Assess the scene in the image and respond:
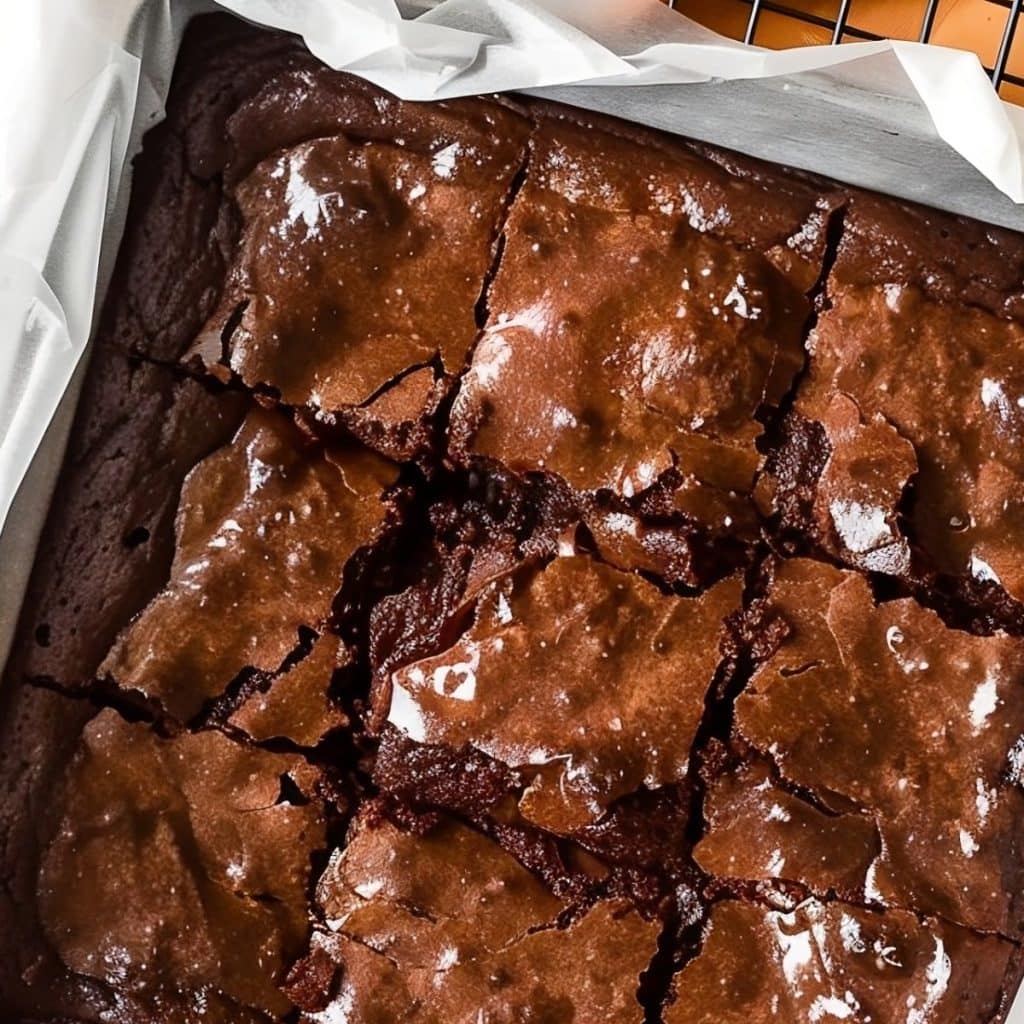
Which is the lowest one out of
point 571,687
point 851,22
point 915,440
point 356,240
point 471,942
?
point 471,942

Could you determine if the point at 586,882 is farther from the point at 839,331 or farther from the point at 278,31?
the point at 278,31

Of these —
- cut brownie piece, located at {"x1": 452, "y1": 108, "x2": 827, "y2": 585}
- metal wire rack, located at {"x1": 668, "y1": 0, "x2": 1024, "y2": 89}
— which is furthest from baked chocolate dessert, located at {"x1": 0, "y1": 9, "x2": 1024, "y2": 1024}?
metal wire rack, located at {"x1": 668, "y1": 0, "x2": 1024, "y2": 89}

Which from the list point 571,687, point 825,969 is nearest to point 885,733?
point 825,969

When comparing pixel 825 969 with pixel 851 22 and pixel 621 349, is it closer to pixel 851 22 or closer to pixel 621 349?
pixel 621 349

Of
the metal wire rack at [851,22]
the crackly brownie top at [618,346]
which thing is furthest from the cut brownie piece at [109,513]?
the metal wire rack at [851,22]

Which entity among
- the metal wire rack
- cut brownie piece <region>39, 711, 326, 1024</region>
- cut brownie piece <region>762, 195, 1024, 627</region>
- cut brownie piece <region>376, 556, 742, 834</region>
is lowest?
cut brownie piece <region>39, 711, 326, 1024</region>

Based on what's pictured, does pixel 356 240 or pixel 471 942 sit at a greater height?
pixel 356 240

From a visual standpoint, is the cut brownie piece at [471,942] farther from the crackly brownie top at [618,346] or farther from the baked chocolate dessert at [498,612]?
the crackly brownie top at [618,346]

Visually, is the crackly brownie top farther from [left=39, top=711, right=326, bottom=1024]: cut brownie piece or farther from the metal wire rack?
[left=39, top=711, right=326, bottom=1024]: cut brownie piece
